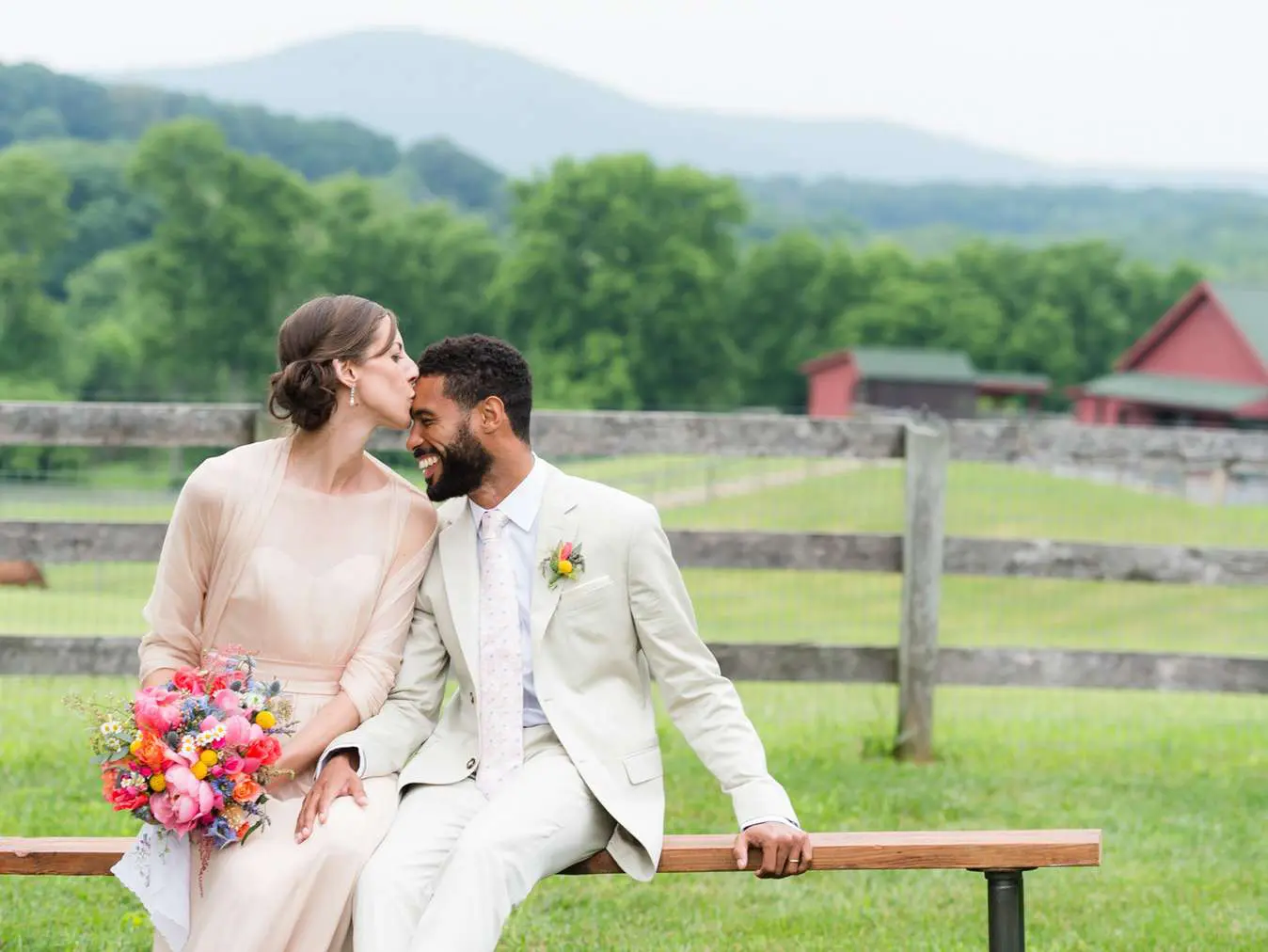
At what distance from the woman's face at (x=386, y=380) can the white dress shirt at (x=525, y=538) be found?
A: 0.28m

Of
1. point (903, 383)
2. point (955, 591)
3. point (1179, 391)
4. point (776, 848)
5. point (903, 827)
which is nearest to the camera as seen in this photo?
point (776, 848)

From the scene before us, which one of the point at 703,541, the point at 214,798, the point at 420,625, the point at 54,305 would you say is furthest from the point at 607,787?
the point at 54,305

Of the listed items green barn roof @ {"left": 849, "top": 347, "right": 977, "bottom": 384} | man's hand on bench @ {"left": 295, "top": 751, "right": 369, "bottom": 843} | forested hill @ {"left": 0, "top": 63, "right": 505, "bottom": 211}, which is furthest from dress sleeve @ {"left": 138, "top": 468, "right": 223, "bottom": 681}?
forested hill @ {"left": 0, "top": 63, "right": 505, "bottom": 211}

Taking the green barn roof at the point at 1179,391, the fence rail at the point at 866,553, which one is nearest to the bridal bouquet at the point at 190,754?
the fence rail at the point at 866,553

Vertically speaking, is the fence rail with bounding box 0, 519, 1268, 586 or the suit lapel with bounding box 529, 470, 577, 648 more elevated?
the suit lapel with bounding box 529, 470, 577, 648

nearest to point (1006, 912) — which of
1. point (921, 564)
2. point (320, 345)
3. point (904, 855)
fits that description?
point (904, 855)

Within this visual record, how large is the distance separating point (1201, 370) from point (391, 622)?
2331 inches

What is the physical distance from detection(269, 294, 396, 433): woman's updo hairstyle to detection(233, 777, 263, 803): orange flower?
0.90 meters

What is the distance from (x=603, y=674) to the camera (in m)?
3.70

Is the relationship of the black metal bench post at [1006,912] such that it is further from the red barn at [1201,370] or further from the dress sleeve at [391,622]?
the red barn at [1201,370]

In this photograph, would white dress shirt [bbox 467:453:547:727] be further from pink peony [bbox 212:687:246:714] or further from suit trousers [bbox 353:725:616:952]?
pink peony [bbox 212:687:246:714]

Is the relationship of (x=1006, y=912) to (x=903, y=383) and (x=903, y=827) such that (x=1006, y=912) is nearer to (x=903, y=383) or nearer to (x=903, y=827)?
(x=903, y=827)

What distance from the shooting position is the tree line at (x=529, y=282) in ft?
220

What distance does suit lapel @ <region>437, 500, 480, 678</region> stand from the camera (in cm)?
366
